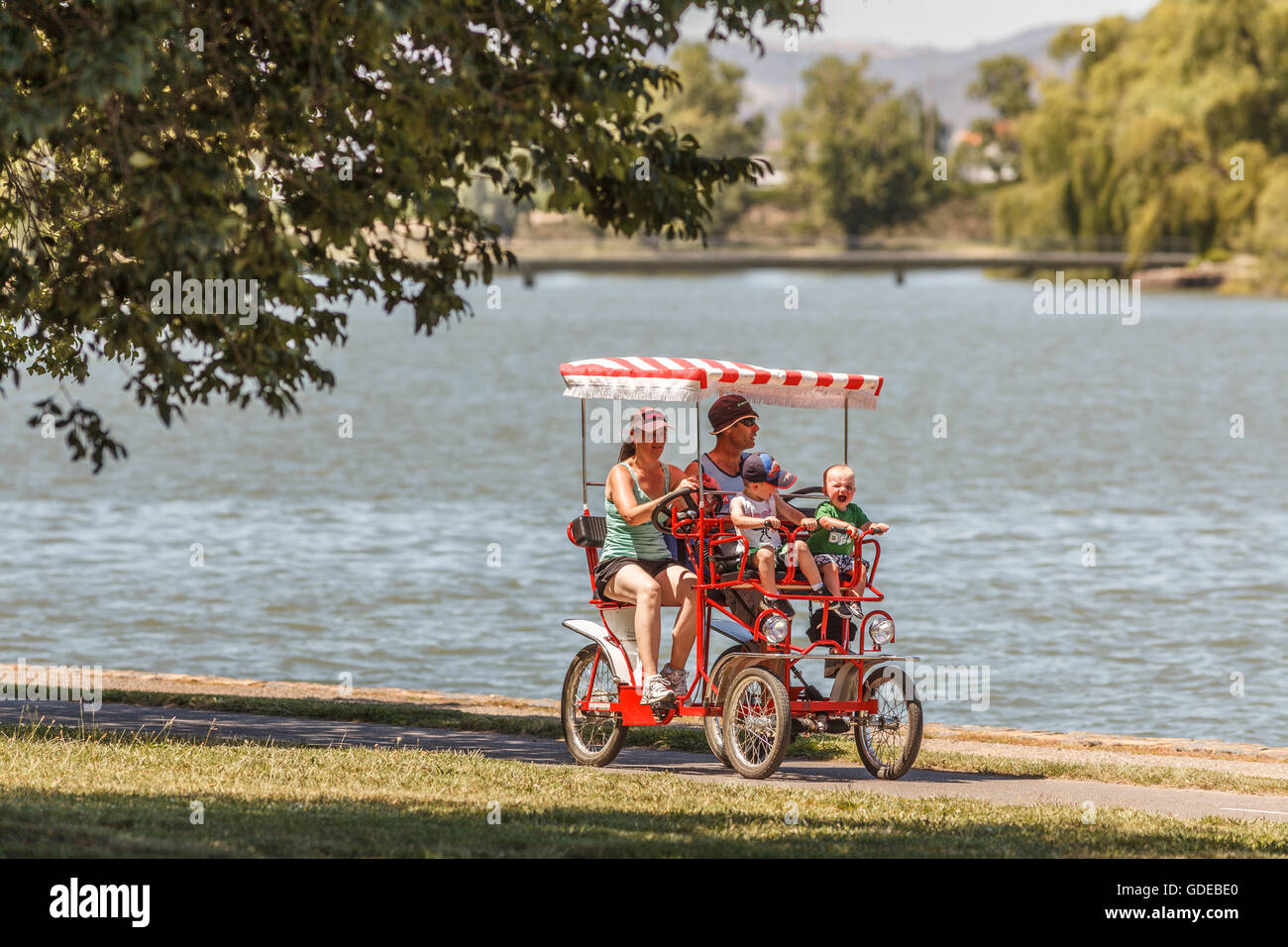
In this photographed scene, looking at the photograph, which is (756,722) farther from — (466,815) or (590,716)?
(466,815)

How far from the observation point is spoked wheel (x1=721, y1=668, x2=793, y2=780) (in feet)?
34.6

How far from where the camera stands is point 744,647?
1090cm

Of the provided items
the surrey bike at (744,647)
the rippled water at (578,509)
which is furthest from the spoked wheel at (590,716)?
the rippled water at (578,509)

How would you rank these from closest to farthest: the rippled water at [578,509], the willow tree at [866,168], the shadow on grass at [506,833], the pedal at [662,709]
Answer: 1. the shadow on grass at [506,833]
2. the pedal at [662,709]
3. the rippled water at [578,509]
4. the willow tree at [866,168]

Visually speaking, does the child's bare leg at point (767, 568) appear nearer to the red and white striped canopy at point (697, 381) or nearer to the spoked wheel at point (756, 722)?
→ the spoked wheel at point (756, 722)

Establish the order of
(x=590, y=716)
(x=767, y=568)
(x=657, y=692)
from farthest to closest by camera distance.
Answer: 1. (x=590, y=716)
2. (x=657, y=692)
3. (x=767, y=568)

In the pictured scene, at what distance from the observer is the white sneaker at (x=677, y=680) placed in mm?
11016

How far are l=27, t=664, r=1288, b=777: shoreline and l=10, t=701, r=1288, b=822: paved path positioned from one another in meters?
1.25

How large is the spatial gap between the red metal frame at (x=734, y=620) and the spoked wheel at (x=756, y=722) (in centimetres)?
16

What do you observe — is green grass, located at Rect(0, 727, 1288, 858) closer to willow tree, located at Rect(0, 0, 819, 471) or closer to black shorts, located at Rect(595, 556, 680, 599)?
black shorts, located at Rect(595, 556, 680, 599)

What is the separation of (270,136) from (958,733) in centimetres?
766

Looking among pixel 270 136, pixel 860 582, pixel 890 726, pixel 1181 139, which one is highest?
pixel 1181 139

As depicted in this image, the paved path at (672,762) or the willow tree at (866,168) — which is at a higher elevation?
the willow tree at (866,168)

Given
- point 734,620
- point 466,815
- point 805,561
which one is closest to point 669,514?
point 734,620
